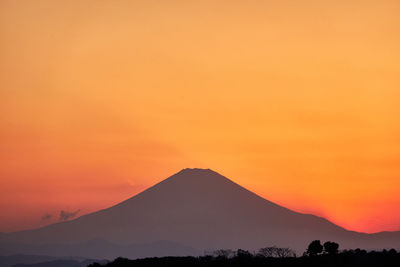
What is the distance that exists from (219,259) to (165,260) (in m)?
9.30

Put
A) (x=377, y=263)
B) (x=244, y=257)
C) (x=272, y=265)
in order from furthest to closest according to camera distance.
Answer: (x=244, y=257) → (x=272, y=265) → (x=377, y=263)

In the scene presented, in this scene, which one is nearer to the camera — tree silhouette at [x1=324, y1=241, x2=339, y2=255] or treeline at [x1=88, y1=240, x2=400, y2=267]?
treeline at [x1=88, y1=240, x2=400, y2=267]

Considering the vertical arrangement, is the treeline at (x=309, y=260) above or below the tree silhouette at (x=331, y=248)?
below

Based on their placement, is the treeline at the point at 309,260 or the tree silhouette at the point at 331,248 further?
the tree silhouette at the point at 331,248

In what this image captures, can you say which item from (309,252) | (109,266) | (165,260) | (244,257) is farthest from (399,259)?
(109,266)

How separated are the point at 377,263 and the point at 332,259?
25.6 ft

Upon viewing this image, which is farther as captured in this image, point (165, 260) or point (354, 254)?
point (165, 260)

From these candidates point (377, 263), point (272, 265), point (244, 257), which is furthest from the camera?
point (244, 257)

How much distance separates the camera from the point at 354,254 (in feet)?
382

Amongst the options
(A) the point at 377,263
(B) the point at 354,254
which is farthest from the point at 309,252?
(A) the point at 377,263

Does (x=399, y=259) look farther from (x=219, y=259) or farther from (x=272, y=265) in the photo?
(x=219, y=259)

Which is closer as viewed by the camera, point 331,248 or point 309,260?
point 309,260

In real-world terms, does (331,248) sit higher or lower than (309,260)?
higher

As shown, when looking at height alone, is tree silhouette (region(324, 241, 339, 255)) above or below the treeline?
above
